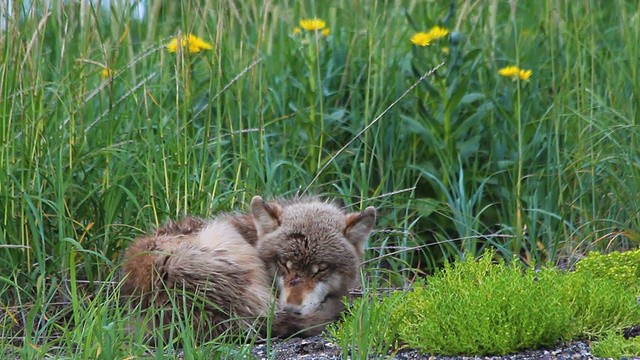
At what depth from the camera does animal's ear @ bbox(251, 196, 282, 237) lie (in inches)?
199

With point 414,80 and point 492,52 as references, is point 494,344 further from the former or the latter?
point 492,52

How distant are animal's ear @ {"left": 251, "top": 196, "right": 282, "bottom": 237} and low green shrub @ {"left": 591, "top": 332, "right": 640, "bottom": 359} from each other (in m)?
1.94

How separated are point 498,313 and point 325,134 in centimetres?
307

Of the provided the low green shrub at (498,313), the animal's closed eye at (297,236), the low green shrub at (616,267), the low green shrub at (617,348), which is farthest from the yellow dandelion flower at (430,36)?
the low green shrub at (617,348)

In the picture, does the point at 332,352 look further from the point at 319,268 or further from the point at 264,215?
the point at 264,215

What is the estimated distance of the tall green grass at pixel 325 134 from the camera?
17.1 ft

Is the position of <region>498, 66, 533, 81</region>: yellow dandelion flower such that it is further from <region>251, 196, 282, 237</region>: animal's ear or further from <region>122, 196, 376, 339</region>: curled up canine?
<region>251, 196, 282, 237</region>: animal's ear

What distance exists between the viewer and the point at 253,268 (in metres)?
4.72

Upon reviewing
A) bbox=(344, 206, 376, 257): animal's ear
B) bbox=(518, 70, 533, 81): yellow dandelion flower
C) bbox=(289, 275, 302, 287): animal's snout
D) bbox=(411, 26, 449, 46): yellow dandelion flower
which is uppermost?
bbox=(411, 26, 449, 46): yellow dandelion flower

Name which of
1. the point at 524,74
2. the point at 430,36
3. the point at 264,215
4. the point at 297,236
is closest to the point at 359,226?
the point at 297,236

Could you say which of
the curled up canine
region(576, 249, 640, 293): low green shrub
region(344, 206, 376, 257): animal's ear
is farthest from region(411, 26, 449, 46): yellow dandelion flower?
region(576, 249, 640, 293): low green shrub

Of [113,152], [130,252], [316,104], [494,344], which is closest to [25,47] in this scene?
[113,152]

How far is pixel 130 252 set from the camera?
4.78 metres

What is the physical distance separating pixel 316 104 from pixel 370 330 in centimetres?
318
